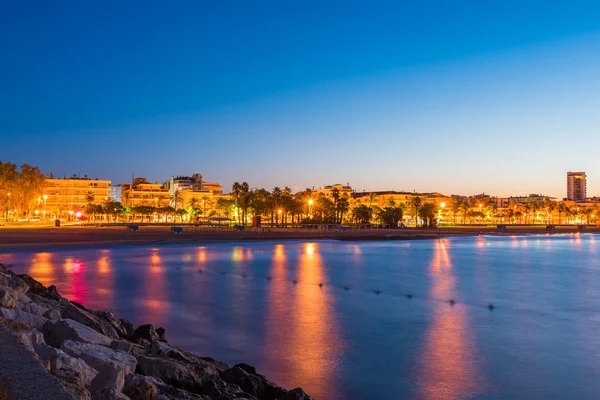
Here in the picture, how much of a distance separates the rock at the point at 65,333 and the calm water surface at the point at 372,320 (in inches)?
111

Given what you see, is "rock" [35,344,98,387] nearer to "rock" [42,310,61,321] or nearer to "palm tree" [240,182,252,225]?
"rock" [42,310,61,321]

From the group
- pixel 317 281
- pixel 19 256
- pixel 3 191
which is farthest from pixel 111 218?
pixel 317 281

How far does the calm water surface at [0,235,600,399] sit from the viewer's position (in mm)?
8219

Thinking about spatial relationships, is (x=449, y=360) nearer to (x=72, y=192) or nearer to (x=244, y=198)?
(x=244, y=198)

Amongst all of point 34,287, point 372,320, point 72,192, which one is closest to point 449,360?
point 372,320

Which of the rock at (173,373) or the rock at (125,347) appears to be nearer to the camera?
the rock at (173,373)

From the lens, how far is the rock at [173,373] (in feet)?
19.0

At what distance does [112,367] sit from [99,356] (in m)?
0.37

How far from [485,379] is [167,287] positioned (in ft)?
42.4

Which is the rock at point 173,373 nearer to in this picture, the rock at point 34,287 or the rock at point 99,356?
the rock at point 99,356

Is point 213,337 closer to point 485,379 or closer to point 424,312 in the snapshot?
point 485,379

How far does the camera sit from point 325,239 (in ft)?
190

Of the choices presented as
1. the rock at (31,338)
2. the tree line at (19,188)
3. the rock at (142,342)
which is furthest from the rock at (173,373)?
the tree line at (19,188)

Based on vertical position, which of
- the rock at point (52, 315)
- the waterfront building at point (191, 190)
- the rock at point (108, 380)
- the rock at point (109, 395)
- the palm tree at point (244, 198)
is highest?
the waterfront building at point (191, 190)
